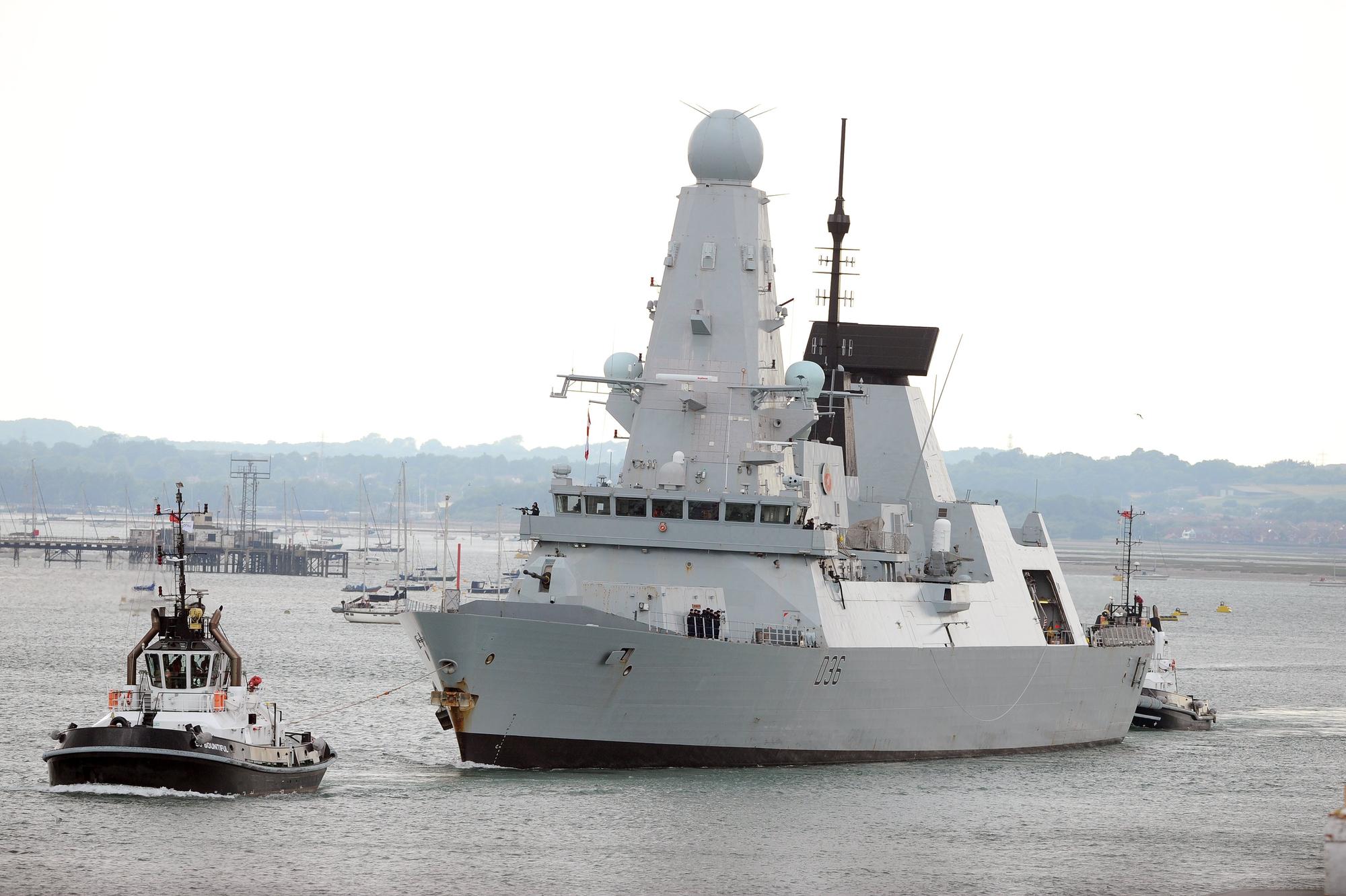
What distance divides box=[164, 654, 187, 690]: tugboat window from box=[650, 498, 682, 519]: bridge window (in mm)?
8587

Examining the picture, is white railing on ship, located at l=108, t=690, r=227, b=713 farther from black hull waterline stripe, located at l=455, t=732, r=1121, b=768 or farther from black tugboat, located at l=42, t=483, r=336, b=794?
black hull waterline stripe, located at l=455, t=732, r=1121, b=768

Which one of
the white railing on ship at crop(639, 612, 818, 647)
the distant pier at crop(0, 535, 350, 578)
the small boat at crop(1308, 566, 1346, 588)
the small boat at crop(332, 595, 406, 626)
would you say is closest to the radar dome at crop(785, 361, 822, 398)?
the white railing on ship at crop(639, 612, 818, 647)

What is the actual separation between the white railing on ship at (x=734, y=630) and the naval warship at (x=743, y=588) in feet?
0.15

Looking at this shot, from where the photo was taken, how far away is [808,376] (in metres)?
33.2

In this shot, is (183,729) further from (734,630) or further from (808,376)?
(808,376)

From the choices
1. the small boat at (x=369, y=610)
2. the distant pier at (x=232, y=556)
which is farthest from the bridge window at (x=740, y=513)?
the distant pier at (x=232, y=556)

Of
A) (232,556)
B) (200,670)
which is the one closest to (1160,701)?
(200,670)

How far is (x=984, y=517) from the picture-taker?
3800 centimetres

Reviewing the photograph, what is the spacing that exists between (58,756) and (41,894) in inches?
229

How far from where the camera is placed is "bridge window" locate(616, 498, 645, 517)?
31.9 meters

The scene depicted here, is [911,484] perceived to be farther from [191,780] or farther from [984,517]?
[191,780]

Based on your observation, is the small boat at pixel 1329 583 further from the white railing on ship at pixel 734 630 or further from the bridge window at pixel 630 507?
the bridge window at pixel 630 507

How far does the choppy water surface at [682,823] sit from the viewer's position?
917 inches

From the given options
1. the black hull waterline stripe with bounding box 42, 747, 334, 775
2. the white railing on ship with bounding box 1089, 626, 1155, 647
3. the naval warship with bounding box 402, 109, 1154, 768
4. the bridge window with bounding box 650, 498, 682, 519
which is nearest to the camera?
the black hull waterline stripe with bounding box 42, 747, 334, 775
